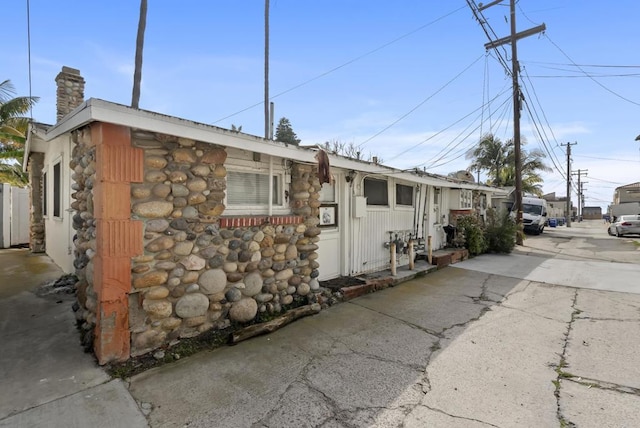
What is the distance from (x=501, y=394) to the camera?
2795 mm

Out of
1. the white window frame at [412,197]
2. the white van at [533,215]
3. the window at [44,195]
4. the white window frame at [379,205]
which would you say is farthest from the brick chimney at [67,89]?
the white van at [533,215]

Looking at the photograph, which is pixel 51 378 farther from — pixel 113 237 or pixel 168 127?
pixel 168 127

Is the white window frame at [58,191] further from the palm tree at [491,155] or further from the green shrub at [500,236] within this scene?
the palm tree at [491,155]

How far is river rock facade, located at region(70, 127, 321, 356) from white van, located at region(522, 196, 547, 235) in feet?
64.3

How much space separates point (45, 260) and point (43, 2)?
22.3 feet

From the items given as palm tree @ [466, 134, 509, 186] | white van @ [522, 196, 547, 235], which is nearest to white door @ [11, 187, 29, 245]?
white van @ [522, 196, 547, 235]

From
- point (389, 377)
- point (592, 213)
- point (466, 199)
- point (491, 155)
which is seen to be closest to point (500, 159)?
point (491, 155)

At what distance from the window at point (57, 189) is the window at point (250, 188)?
428 centimetres

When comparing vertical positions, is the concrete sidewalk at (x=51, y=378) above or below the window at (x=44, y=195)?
below

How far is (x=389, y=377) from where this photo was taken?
306cm

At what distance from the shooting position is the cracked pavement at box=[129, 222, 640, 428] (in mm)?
2496

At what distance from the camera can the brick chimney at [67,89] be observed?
7.67 meters

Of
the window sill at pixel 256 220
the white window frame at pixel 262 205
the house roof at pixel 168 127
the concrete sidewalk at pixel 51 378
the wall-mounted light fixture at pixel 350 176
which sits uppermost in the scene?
the house roof at pixel 168 127

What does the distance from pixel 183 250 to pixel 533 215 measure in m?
22.1
